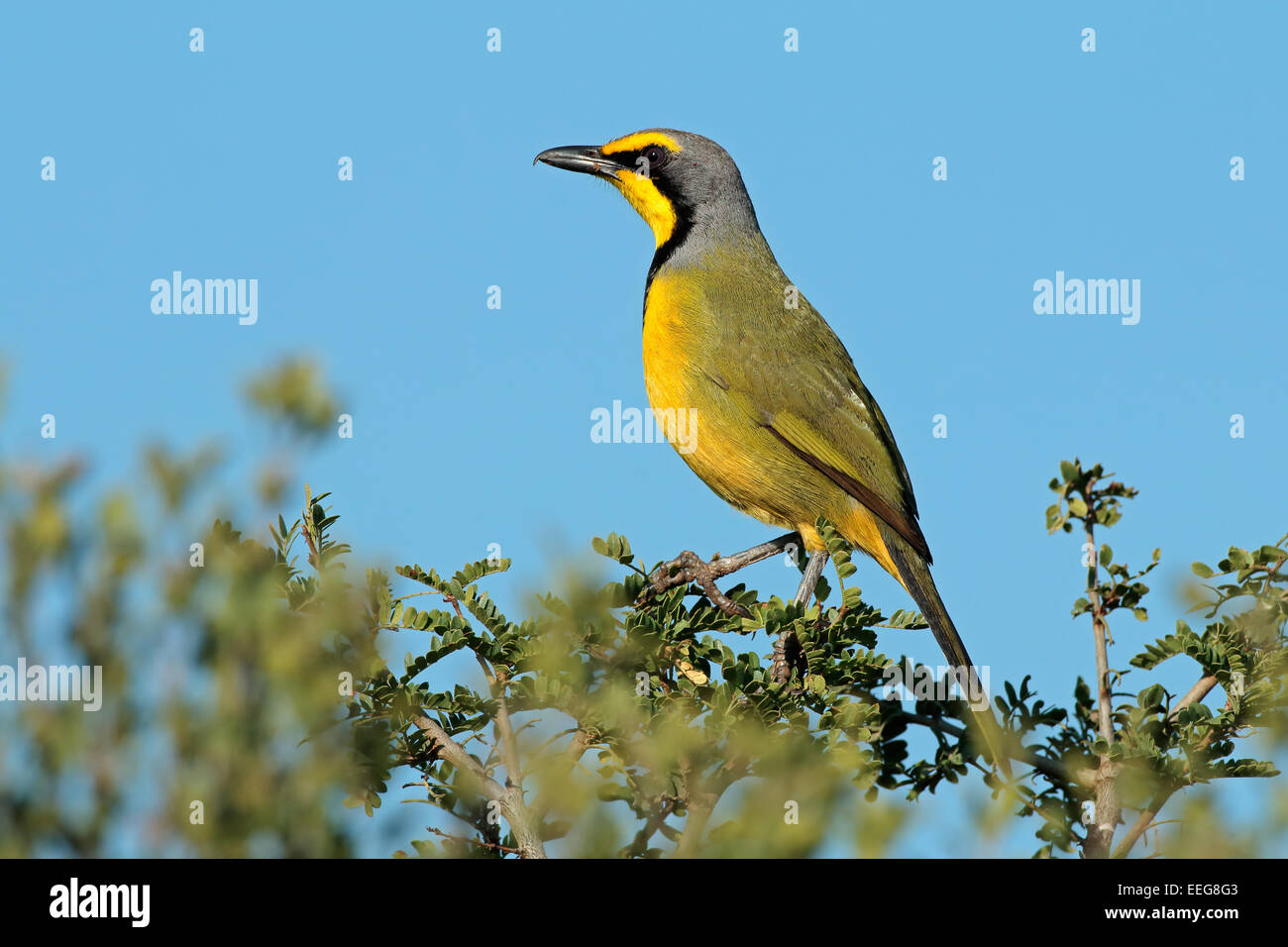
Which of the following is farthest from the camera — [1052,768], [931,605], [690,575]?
[931,605]

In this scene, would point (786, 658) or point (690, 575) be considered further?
point (690, 575)

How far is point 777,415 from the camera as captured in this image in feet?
20.5

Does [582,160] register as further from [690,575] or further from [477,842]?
[477,842]

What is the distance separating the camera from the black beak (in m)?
7.38

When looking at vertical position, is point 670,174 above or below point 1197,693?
above

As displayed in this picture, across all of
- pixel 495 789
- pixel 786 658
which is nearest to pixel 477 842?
pixel 495 789

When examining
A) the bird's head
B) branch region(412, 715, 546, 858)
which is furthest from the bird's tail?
the bird's head

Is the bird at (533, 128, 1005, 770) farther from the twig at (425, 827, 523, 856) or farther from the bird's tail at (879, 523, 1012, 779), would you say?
the twig at (425, 827, 523, 856)

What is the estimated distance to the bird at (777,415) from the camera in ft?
19.8

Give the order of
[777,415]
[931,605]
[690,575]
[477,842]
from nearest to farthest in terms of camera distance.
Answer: [477,842], [690,575], [931,605], [777,415]

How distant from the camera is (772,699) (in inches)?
156

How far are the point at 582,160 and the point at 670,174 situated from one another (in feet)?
1.67
